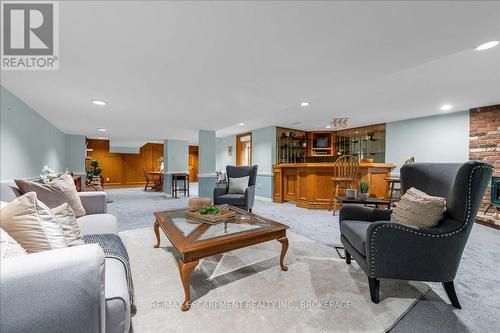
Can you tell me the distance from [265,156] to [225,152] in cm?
235

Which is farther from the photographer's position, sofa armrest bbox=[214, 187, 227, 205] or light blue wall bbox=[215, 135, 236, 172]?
light blue wall bbox=[215, 135, 236, 172]

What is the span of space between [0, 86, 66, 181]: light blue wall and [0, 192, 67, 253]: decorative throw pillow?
200cm

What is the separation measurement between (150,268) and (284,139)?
515 centimetres

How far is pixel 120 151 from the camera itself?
8.50m

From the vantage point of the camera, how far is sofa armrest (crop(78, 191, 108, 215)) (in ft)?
7.48

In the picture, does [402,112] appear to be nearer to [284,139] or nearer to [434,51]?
[284,139]

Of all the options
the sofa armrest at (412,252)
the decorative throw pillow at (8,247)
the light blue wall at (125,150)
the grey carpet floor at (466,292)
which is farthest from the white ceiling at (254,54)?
the light blue wall at (125,150)

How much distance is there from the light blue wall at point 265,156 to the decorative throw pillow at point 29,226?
16.6 ft

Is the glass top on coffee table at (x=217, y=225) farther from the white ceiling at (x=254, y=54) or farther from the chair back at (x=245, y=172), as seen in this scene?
the chair back at (x=245, y=172)

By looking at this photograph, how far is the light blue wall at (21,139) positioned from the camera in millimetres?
2316

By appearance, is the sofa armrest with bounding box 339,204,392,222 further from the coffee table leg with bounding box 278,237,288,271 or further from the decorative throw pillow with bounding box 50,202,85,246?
the decorative throw pillow with bounding box 50,202,85,246

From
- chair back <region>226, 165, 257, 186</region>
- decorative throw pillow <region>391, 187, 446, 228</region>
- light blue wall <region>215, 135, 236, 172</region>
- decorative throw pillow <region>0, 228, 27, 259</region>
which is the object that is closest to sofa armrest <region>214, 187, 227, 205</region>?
chair back <region>226, 165, 257, 186</region>

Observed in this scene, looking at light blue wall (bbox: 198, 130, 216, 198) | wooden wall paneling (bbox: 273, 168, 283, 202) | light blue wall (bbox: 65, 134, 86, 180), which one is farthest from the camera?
light blue wall (bbox: 65, 134, 86, 180)

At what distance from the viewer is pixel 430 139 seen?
4.65 metres
